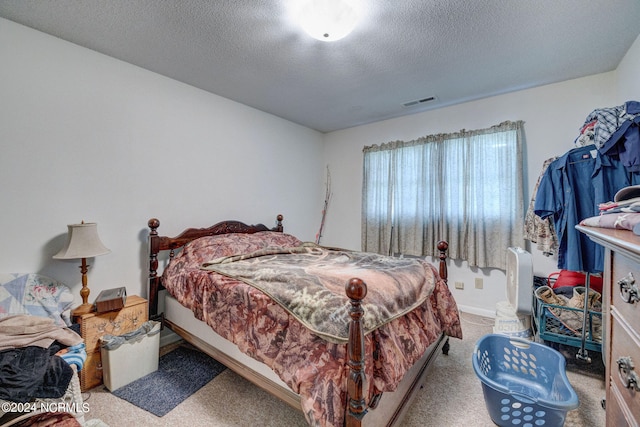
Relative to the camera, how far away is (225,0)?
5.52 ft

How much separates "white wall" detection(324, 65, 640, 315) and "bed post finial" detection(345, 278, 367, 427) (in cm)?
269

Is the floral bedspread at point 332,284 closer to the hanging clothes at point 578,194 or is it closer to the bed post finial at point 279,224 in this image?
the hanging clothes at point 578,194

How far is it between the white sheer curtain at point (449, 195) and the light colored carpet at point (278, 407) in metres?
1.43

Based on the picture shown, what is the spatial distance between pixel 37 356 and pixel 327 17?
2.45 meters

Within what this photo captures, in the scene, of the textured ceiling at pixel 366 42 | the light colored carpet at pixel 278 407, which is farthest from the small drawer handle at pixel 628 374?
the textured ceiling at pixel 366 42

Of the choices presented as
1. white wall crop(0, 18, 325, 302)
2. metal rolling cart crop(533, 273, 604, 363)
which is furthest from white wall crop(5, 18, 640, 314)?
metal rolling cart crop(533, 273, 604, 363)

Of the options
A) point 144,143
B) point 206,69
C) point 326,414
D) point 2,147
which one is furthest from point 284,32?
point 326,414

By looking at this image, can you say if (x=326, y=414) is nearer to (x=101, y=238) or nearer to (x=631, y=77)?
(x=101, y=238)

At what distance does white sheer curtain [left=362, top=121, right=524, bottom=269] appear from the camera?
9.75 ft

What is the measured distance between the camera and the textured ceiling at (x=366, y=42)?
1746 millimetres

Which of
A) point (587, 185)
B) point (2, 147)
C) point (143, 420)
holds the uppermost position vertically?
point (2, 147)

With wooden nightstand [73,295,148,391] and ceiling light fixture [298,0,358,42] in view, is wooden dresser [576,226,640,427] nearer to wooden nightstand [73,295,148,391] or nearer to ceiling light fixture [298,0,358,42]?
ceiling light fixture [298,0,358,42]

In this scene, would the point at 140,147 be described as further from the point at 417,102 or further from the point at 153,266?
the point at 417,102

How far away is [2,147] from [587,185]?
416 centimetres
